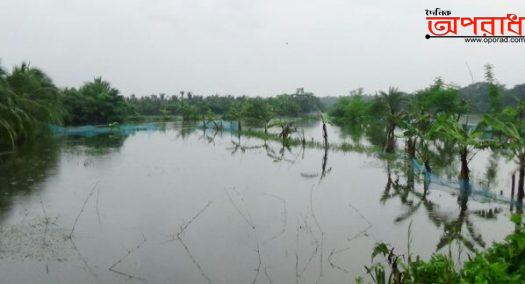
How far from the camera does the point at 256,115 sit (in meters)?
41.0

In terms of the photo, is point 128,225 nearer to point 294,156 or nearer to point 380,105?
point 294,156

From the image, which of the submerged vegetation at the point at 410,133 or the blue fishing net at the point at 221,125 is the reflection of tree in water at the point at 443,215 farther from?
the blue fishing net at the point at 221,125

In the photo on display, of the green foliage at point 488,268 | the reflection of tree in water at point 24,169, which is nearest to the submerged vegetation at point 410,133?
the green foliage at point 488,268

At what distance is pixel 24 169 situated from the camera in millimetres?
15328

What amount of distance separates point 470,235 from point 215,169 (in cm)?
928

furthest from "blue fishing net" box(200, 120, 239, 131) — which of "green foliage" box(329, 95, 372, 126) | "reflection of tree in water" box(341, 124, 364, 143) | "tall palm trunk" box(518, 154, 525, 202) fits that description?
"tall palm trunk" box(518, 154, 525, 202)

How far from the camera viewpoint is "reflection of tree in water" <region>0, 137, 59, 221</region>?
11438 millimetres

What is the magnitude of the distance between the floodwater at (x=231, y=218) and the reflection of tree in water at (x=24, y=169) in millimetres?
64

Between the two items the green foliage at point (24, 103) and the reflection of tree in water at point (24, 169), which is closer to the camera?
the reflection of tree in water at point (24, 169)

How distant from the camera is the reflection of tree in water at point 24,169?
37.5 feet

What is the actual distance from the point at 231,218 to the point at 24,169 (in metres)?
9.46

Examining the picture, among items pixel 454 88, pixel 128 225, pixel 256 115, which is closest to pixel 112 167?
pixel 128 225

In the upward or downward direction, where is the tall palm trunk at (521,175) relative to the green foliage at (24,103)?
downward

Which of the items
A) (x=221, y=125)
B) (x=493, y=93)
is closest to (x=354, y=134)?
(x=221, y=125)
